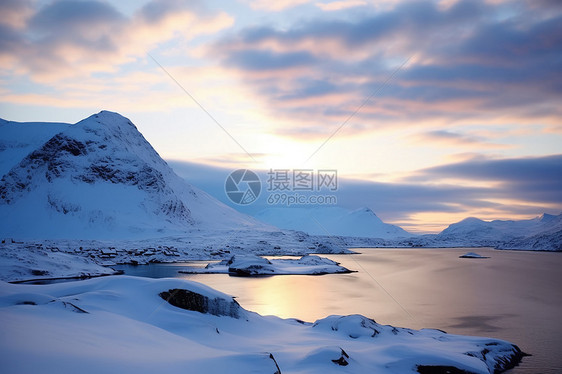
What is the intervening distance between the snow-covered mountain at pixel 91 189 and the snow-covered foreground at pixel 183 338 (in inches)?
3876

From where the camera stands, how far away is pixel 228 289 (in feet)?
119

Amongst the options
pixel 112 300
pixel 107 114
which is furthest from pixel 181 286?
pixel 107 114

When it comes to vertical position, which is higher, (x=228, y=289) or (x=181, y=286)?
(x=181, y=286)

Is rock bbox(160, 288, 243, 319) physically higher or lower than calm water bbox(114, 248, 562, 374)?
higher

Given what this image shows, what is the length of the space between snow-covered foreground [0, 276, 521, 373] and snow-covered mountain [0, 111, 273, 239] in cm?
9845

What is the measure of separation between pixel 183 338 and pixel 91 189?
127 m

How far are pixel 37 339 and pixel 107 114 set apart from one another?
537ft

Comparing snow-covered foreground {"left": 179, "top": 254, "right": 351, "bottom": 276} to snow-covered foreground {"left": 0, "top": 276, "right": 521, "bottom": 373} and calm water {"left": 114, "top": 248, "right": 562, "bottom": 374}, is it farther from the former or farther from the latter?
snow-covered foreground {"left": 0, "top": 276, "right": 521, "bottom": 373}

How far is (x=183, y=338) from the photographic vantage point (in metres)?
10.6

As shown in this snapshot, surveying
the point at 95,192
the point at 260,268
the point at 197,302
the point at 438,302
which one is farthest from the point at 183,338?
the point at 95,192

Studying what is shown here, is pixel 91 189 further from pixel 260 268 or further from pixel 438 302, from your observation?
pixel 438 302

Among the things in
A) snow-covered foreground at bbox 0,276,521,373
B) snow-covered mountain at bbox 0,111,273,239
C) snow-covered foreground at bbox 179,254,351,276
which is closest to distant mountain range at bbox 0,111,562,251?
snow-covered mountain at bbox 0,111,273,239

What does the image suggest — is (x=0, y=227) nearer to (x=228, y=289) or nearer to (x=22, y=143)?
(x=22, y=143)

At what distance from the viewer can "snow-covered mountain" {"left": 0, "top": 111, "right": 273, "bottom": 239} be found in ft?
353
